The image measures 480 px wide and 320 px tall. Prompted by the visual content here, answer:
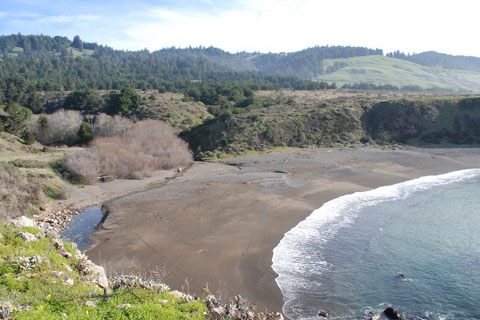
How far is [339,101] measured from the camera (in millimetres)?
59094

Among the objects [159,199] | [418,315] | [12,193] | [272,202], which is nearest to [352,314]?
[418,315]

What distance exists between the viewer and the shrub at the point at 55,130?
140 feet

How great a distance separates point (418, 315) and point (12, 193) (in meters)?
23.0

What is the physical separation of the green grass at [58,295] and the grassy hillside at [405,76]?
15020 centimetres

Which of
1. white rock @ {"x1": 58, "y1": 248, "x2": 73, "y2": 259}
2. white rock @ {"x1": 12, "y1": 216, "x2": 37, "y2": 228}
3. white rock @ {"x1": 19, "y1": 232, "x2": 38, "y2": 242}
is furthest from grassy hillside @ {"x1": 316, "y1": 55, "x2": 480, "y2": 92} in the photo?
white rock @ {"x1": 19, "y1": 232, "x2": 38, "y2": 242}

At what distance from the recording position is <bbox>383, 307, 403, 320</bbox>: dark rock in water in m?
11.4

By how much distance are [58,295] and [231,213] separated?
1346 centimetres

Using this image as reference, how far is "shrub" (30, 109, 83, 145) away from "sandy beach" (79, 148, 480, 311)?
1845cm

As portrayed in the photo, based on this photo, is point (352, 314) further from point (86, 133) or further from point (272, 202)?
point (86, 133)

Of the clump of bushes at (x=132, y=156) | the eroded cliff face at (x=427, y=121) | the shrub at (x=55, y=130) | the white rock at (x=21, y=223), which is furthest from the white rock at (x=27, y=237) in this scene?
the eroded cliff face at (x=427, y=121)

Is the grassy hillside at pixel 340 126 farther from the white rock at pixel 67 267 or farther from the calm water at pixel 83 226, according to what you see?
the white rock at pixel 67 267

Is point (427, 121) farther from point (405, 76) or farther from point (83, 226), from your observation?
point (405, 76)

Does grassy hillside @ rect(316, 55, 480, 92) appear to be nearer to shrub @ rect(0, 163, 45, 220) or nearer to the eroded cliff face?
the eroded cliff face

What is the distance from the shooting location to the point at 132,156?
31.1 metres
